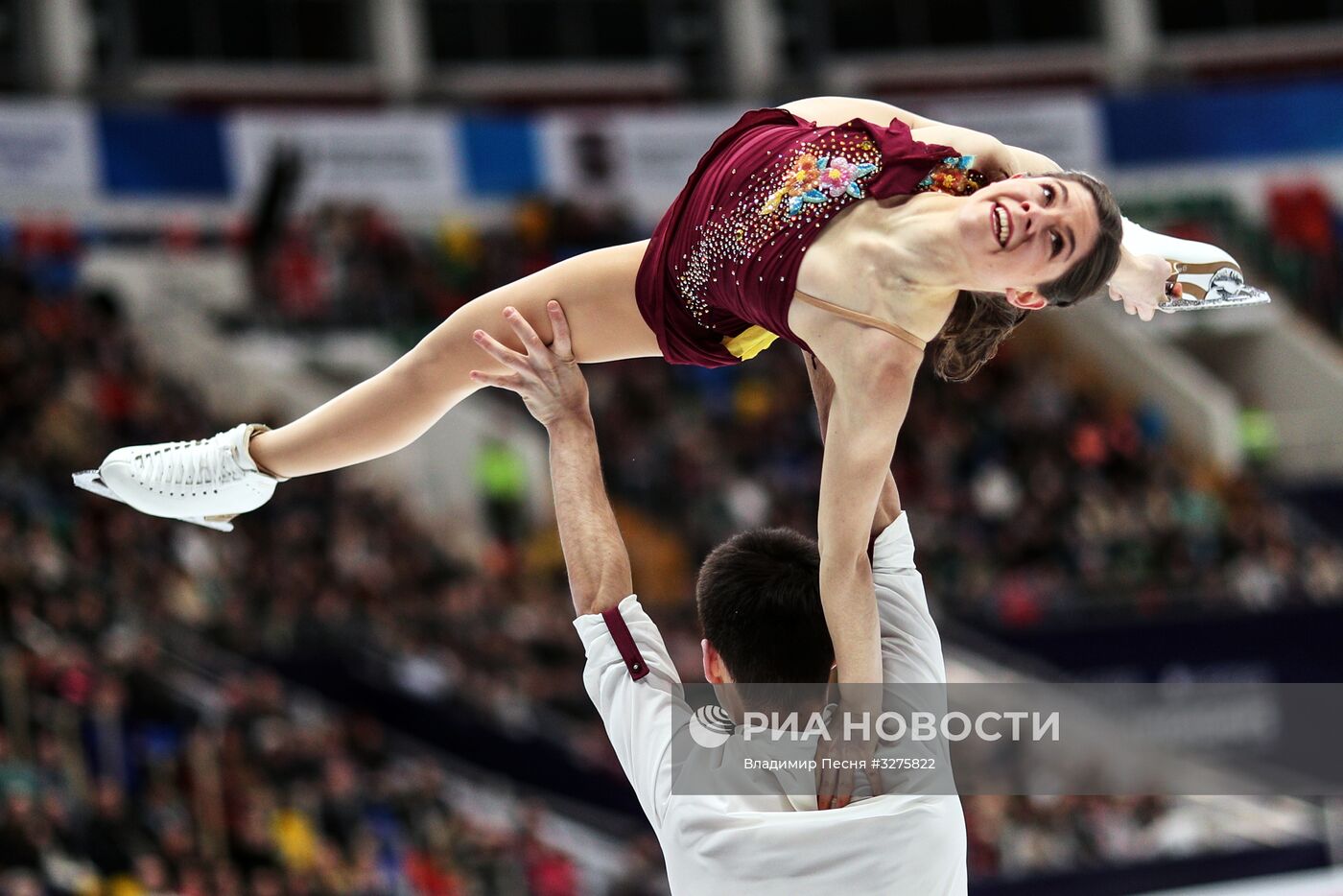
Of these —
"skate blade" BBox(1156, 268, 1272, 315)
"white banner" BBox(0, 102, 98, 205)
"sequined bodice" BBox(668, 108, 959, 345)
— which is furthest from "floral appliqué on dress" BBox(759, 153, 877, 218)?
"white banner" BBox(0, 102, 98, 205)

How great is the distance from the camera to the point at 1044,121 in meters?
21.0

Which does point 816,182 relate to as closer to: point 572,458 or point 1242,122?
point 572,458

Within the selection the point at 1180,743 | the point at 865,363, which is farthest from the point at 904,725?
the point at 1180,743

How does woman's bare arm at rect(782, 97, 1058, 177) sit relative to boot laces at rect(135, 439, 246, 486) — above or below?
above

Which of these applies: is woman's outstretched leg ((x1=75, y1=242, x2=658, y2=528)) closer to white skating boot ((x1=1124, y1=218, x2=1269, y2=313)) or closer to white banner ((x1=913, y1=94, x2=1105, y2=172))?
white skating boot ((x1=1124, y1=218, x2=1269, y2=313))

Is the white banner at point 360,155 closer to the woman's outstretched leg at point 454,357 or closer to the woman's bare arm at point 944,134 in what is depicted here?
the woman's outstretched leg at point 454,357

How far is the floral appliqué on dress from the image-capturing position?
326 cm

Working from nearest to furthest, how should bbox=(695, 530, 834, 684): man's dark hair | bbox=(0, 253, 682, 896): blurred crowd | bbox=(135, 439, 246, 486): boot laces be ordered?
bbox=(695, 530, 834, 684): man's dark hair
bbox=(135, 439, 246, 486): boot laces
bbox=(0, 253, 682, 896): blurred crowd

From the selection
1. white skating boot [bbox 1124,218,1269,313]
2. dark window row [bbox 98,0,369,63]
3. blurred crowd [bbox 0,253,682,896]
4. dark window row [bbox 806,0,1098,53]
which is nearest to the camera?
white skating boot [bbox 1124,218,1269,313]

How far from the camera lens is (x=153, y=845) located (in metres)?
8.86

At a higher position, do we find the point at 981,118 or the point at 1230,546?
the point at 981,118

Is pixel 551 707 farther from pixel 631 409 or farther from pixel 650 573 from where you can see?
pixel 631 409

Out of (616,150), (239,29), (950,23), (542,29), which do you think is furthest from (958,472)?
(239,29)

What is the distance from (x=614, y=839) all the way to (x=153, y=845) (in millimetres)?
3901
